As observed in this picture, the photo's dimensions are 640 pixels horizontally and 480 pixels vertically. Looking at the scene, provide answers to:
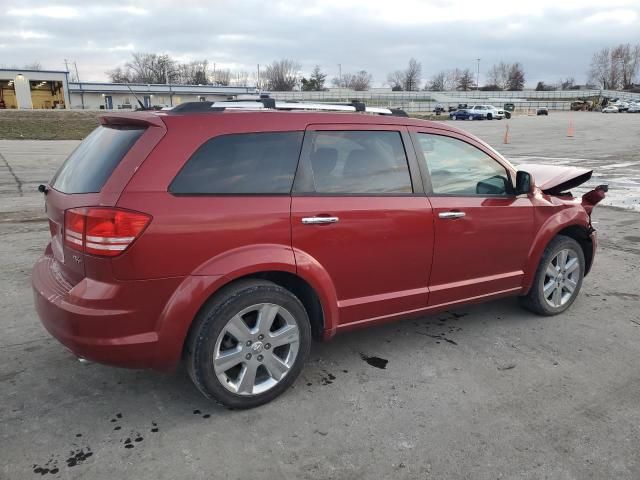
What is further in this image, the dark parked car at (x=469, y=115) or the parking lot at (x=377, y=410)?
the dark parked car at (x=469, y=115)

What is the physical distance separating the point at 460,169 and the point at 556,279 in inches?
58.2

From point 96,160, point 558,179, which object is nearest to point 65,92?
point 96,160

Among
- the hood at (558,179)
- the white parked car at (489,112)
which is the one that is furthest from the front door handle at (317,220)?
the white parked car at (489,112)

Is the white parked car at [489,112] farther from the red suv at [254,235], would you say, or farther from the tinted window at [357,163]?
the tinted window at [357,163]

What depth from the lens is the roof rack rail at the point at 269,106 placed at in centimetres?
314

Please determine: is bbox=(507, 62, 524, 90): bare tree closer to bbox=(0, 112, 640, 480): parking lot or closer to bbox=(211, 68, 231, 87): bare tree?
bbox=(211, 68, 231, 87): bare tree

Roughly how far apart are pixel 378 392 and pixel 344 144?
64.0 inches

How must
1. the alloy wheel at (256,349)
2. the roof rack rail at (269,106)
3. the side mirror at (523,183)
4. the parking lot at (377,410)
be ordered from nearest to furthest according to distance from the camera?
the parking lot at (377,410), the alloy wheel at (256,349), the roof rack rail at (269,106), the side mirror at (523,183)

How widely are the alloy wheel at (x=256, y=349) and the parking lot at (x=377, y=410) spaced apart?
7.2 inches

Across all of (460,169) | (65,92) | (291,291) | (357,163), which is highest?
(65,92)

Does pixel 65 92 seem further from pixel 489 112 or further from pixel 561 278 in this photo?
pixel 561 278

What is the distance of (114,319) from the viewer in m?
2.73

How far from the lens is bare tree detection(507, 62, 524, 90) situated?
13675cm

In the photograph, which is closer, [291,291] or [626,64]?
[291,291]
